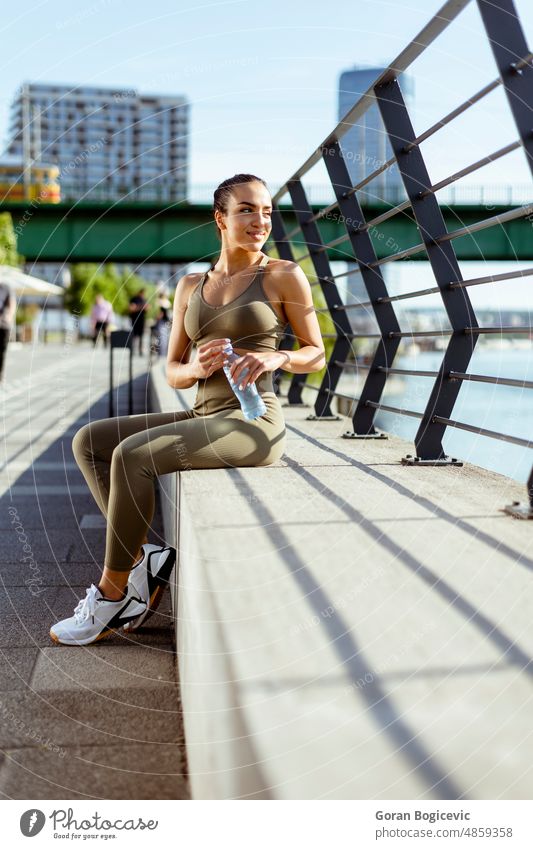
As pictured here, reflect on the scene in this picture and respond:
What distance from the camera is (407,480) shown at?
354cm

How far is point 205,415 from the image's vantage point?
3.46m

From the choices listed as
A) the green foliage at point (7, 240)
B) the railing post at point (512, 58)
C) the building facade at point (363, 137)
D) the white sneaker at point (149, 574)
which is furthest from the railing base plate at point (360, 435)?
the green foliage at point (7, 240)

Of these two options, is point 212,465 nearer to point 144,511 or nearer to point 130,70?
point 144,511

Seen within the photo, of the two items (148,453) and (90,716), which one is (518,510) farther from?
(90,716)

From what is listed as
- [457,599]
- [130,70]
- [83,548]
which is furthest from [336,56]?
[457,599]

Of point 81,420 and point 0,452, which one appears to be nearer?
point 0,452

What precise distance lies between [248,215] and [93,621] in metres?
1.45

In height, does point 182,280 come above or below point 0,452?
above

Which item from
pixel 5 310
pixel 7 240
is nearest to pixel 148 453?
pixel 5 310

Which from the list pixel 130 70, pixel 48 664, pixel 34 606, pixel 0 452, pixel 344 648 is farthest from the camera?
pixel 0 452

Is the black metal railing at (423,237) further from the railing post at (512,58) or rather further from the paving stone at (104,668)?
the paving stone at (104,668)

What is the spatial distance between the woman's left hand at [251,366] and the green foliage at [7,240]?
32697mm

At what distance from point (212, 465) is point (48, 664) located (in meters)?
0.83

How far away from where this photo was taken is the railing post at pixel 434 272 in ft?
12.9
